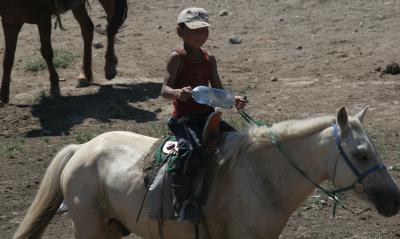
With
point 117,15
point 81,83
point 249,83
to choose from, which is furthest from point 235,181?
point 117,15

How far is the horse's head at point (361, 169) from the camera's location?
4504 millimetres

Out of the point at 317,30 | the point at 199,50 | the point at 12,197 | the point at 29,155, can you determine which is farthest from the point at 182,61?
the point at 317,30

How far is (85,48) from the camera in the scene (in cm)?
1198

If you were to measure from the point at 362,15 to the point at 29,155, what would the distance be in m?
6.74

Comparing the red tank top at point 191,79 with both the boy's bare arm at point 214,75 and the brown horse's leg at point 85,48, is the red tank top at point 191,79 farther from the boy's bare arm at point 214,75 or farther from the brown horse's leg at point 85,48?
the brown horse's leg at point 85,48

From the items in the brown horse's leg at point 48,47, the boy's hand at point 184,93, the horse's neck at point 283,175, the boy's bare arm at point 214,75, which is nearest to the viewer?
the horse's neck at point 283,175

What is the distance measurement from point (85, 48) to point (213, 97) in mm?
7327

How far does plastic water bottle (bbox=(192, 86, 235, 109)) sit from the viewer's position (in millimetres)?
4820

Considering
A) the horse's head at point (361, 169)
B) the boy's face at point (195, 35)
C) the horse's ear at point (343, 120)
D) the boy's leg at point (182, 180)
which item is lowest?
the boy's leg at point (182, 180)

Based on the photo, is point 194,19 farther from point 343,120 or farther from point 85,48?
point 85,48

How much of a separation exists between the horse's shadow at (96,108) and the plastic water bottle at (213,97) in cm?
512

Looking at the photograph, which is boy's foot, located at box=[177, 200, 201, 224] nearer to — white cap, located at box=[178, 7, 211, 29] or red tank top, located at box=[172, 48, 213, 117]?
red tank top, located at box=[172, 48, 213, 117]

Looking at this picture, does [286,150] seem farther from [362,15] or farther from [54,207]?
[362,15]

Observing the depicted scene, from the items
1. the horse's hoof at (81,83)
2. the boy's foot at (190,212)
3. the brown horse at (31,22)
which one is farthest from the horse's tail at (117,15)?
the boy's foot at (190,212)
